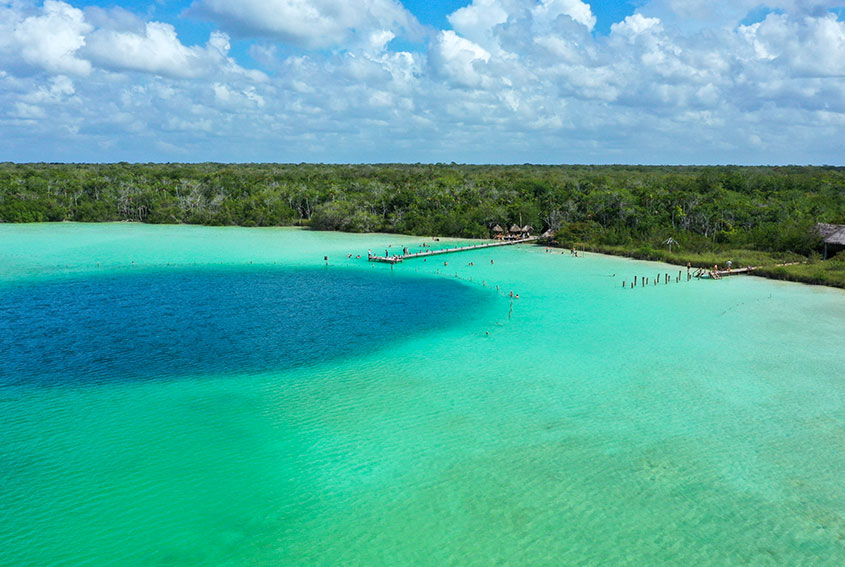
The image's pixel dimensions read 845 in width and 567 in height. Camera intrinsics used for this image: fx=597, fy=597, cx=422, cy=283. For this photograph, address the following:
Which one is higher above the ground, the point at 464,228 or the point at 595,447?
the point at 464,228

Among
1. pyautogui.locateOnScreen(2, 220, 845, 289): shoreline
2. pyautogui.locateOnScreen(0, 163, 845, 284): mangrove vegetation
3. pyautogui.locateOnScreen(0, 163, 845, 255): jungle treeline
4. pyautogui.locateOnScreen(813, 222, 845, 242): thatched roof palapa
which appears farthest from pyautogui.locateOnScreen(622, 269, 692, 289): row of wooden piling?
pyautogui.locateOnScreen(813, 222, 845, 242): thatched roof palapa

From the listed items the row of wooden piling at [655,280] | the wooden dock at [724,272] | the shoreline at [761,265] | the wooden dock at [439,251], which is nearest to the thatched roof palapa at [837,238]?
the shoreline at [761,265]

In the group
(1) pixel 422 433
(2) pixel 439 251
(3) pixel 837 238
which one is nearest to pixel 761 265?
(3) pixel 837 238

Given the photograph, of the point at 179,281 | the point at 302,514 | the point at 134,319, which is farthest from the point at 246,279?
the point at 302,514

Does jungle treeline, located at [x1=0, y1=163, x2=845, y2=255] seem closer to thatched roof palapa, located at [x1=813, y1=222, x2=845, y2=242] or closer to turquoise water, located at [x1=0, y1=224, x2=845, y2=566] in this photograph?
thatched roof palapa, located at [x1=813, y1=222, x2=845, y2=242]

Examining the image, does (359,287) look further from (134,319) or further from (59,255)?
(59,255)

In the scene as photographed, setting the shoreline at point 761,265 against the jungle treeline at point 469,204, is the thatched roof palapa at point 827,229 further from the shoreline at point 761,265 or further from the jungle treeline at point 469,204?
the shoreline at point 761,265
